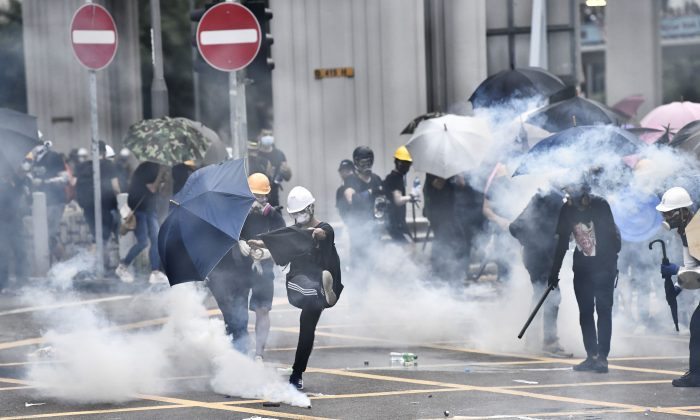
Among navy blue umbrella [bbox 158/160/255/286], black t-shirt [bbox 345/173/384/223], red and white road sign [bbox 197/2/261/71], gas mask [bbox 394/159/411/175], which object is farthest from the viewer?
gas mask [bbox 394/159/411/175]

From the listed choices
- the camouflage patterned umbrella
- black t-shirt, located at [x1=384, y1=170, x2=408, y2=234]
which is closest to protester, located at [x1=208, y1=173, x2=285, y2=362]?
black t-shirt, located at [x1=384, y1=170, x2=408, y2=234]

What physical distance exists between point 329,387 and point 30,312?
5.23m

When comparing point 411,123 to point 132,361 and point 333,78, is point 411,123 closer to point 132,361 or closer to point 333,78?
point 333,78

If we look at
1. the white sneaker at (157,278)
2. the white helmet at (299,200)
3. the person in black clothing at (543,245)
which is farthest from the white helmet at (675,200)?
the white sneaker at (157,278)

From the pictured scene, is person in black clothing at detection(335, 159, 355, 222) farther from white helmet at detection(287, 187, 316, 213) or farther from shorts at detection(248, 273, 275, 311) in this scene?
white helmet at detection(287, 187, 316, 213)

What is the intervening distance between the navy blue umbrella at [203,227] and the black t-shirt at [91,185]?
771cm

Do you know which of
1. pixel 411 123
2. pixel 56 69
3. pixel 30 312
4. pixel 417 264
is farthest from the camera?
pixel 56 69

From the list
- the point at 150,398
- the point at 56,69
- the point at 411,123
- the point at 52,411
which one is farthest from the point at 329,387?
the point at 56,69

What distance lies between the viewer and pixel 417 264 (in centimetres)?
1628

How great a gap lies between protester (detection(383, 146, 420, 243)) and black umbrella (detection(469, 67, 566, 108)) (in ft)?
3.20

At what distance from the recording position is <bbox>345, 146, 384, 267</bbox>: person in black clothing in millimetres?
15094

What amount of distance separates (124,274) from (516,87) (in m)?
4.69

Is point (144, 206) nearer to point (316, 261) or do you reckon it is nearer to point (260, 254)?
point (260, 254)

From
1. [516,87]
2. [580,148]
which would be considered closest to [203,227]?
[580,148]
